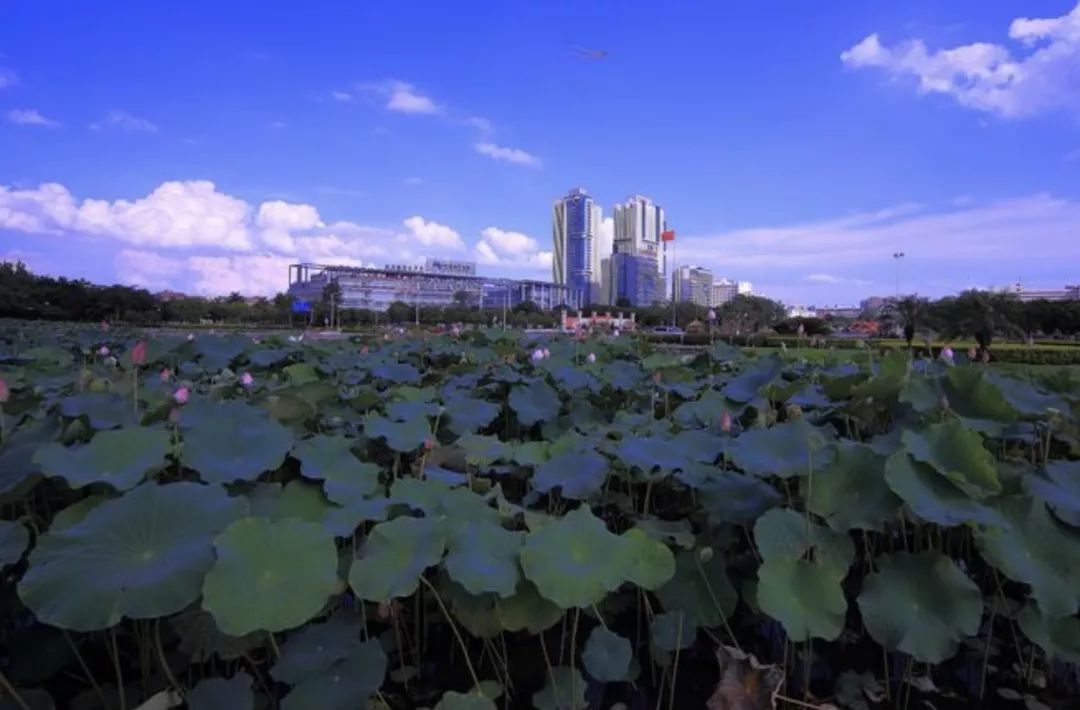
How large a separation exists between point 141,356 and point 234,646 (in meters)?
1.18

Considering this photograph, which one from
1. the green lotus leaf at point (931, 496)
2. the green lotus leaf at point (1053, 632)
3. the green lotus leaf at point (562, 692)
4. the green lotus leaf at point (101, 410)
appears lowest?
the green lotus leaf at point (562, 692)

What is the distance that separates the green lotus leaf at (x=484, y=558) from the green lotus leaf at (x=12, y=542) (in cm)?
70

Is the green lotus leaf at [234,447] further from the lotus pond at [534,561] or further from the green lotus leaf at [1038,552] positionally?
the green lotus leaf at [1038,552]

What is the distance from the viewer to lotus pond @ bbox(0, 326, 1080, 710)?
3.49 ft

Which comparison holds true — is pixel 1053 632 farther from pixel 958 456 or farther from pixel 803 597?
pixel 803 597

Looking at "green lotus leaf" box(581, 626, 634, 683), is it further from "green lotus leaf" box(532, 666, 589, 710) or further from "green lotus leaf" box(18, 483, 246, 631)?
"green lotus leaf" box(18, 483, 246, 631)

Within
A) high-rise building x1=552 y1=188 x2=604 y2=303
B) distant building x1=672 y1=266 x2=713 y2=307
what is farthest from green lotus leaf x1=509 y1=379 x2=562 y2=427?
distant building x1=672 y1=266 x2=713 y2=307

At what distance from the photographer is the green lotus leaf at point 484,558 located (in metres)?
1.08

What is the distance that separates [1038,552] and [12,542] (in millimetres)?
1898

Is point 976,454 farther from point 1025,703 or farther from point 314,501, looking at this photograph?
point 314,501

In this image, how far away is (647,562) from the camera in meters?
1.21

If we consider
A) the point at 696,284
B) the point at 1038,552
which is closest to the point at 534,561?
the point at 1038,552

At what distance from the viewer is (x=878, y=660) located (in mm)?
1634

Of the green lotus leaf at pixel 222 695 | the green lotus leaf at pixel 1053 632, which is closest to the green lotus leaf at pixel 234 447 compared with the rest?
the green lotus leaf at pixel 222 695
